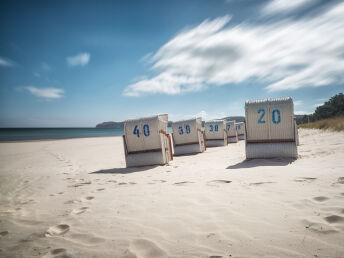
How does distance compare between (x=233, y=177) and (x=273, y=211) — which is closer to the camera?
(x=273, y=211)

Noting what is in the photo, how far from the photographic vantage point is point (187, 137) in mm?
13766

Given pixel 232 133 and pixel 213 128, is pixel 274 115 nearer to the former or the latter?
pixel 213 128

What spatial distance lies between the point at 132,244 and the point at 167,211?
100cm

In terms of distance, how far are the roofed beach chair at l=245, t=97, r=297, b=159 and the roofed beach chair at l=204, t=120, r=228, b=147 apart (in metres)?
9.81

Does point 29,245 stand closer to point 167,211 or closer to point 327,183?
A: point 167,211

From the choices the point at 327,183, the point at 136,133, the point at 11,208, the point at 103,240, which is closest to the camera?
the point at 103,240

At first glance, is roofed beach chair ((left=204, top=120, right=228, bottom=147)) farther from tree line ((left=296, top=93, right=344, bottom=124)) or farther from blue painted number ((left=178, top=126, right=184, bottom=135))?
tree line ((left=296, top=93, right=344, bottom=124))

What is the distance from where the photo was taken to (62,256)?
231cm

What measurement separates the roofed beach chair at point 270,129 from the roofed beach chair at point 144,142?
386 centimetres

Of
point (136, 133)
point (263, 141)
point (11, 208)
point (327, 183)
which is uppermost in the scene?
point (136, 133)

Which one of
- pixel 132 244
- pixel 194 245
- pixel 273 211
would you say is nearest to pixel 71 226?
pixel 132 244

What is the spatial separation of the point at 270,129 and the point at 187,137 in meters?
6.69

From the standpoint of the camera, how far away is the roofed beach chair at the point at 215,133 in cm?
1783

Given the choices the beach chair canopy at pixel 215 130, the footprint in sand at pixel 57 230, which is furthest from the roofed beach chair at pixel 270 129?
the beach chair canopy at pixel 215 130
